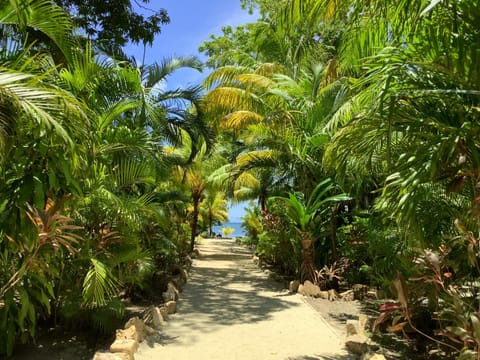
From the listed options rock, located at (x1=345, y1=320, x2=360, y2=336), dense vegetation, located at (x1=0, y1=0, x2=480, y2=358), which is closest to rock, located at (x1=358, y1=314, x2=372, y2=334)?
rock, located at (x1=345, y1=320, x2=360, y2=336)

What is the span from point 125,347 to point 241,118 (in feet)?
24.3

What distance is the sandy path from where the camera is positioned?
197 inches

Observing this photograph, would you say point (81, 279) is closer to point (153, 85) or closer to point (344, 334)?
point (344, 334)

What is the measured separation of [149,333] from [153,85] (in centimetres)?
534

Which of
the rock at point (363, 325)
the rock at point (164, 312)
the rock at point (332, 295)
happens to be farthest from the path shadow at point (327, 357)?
the rock at point (332, 295)

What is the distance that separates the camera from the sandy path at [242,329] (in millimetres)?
4996

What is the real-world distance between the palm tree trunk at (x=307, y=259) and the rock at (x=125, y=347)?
510 cm

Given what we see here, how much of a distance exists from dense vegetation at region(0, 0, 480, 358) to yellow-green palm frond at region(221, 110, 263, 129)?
1.25 meters

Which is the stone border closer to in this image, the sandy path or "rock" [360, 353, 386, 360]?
the sandy path

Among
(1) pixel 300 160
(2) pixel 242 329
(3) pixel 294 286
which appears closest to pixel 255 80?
(1) pixel 300 160

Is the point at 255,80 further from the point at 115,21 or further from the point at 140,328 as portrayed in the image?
the point at 140,328

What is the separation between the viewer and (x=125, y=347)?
4.50 metres

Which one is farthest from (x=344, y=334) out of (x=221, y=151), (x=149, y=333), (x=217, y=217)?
(x=217, y=217)

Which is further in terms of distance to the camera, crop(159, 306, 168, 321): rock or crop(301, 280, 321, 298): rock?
crop(301, 280, 321, 298): rock
